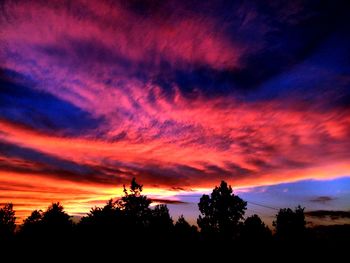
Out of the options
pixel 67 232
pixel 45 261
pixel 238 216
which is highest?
pixel 238 216

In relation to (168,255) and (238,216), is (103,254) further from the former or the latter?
(238,216)

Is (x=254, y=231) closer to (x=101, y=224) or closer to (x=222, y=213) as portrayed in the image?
(x=222, y=213)

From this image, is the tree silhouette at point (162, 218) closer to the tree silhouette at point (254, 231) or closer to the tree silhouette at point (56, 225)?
the tree silhouette at point (254, 231)

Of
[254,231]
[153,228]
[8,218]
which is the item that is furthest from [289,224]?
[8,218]

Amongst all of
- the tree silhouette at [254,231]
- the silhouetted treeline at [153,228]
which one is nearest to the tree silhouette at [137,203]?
the silhouetted treeline at [153,228]

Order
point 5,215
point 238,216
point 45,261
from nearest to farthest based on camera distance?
1. point 45,261
2. point 238,216
3. point 5,215

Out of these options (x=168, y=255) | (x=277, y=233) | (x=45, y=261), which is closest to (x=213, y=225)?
(x=277, y=233)

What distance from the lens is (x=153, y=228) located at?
193 ft

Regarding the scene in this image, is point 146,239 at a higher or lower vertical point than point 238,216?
lower

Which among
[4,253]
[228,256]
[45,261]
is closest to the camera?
[45,261]

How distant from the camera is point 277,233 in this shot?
63812mm

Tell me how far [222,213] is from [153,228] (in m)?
23.4

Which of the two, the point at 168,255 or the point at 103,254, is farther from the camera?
the point at 168,255

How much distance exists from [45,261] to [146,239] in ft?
47.8
